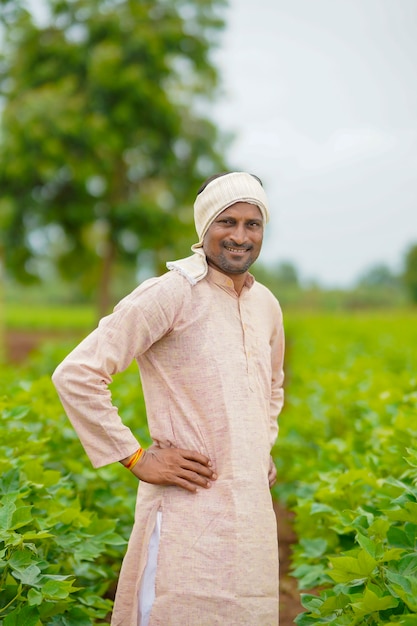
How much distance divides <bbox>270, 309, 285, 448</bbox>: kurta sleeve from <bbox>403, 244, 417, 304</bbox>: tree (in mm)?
77856

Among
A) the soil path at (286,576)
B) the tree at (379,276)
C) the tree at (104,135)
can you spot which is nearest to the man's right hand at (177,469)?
the soil path at (286,576)

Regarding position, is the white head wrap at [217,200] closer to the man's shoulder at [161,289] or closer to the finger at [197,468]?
the man's shoulder at [161,289]

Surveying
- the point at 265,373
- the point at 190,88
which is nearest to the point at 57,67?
the point at 190,88

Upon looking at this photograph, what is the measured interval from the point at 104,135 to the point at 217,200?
63.9 feet

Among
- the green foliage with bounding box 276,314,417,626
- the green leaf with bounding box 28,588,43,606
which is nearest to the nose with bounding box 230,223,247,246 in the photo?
the green foliage with bounding box 276,314,417,626

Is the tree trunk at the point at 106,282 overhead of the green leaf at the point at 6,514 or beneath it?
overhead

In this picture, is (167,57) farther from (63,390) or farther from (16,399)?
(63,390)

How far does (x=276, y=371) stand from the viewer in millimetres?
3160

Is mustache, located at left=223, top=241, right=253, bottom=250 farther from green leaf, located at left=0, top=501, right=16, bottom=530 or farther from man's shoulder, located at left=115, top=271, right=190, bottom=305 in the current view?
green leaf, located at left=0, top=501, right=16, bottom=530

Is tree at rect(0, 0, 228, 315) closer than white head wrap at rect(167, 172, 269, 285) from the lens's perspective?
No

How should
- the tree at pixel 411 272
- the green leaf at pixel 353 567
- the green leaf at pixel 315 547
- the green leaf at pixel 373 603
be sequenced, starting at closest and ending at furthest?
Answer: the green leaf at pixel 373 603 < the green leaf at pixel 353 567 < the green leaf at pixel 315 547 < the tree at pixel 411 272

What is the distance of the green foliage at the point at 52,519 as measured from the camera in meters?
2.50

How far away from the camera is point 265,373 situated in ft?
9.00

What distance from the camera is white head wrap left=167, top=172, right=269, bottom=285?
2.60m
